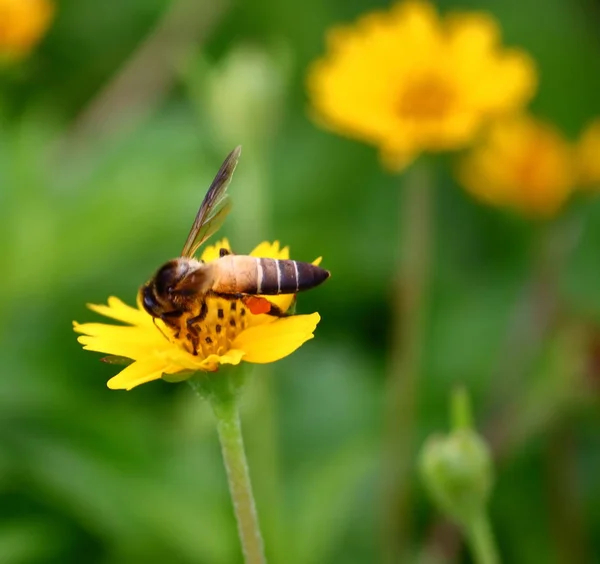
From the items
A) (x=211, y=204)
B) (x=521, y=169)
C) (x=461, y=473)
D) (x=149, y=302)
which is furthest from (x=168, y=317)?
(x=521, y=169)

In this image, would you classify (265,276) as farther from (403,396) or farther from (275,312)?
(403,396)

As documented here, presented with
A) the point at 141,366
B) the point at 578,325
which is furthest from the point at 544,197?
the point at 141,366

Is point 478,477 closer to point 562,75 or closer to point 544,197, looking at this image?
→ point 544,197

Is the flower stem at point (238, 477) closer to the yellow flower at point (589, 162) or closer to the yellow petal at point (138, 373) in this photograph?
the yellow petal at point (138, 373)

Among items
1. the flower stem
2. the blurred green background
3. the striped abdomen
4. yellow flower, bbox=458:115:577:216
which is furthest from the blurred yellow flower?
the flower stem

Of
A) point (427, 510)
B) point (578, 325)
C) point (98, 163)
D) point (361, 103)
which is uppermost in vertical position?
point (361, 103)

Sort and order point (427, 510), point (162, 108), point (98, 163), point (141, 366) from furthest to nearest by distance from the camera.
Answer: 1. point (162, 108)
2. point (98, 163)
3. point (427, 510)
4. point (141, 366)

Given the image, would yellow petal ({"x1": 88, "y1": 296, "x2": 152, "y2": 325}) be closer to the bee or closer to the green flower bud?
the bee

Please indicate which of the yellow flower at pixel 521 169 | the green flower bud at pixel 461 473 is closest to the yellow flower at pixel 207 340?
the green flower bud at pixel 461 473
